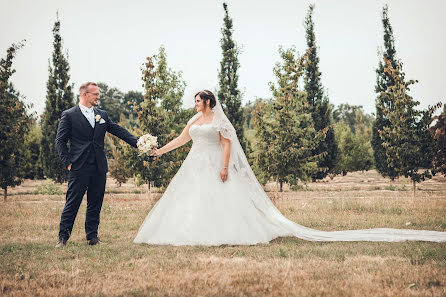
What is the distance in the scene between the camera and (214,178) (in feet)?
22.5

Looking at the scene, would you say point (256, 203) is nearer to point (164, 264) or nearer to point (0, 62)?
point (164, 264)

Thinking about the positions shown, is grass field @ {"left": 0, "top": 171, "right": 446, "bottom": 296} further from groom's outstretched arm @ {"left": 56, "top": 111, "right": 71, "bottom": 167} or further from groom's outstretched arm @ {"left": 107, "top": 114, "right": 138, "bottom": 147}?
groom's outstretched arm @ {"left": 107, "top": 114, "right": 138, "bottom": 147}

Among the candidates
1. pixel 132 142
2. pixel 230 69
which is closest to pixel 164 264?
pixel 132 142

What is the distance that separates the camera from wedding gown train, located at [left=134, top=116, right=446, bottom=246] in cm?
639

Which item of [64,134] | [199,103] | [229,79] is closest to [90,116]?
[64,134]

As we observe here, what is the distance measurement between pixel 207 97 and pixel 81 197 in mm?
2812

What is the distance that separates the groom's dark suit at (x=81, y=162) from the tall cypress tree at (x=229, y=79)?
19905 millimetres

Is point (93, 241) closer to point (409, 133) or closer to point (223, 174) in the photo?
point (223, 174)

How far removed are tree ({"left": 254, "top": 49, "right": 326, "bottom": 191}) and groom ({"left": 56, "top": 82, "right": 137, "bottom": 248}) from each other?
30.0ft

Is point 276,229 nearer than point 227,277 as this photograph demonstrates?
No

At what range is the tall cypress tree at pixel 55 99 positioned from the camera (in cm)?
2812

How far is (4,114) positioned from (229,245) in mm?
13647

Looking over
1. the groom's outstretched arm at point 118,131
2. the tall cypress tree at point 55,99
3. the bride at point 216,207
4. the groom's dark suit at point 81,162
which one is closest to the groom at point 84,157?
the groom's dark suit at point 81,162

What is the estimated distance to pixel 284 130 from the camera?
14859mm
